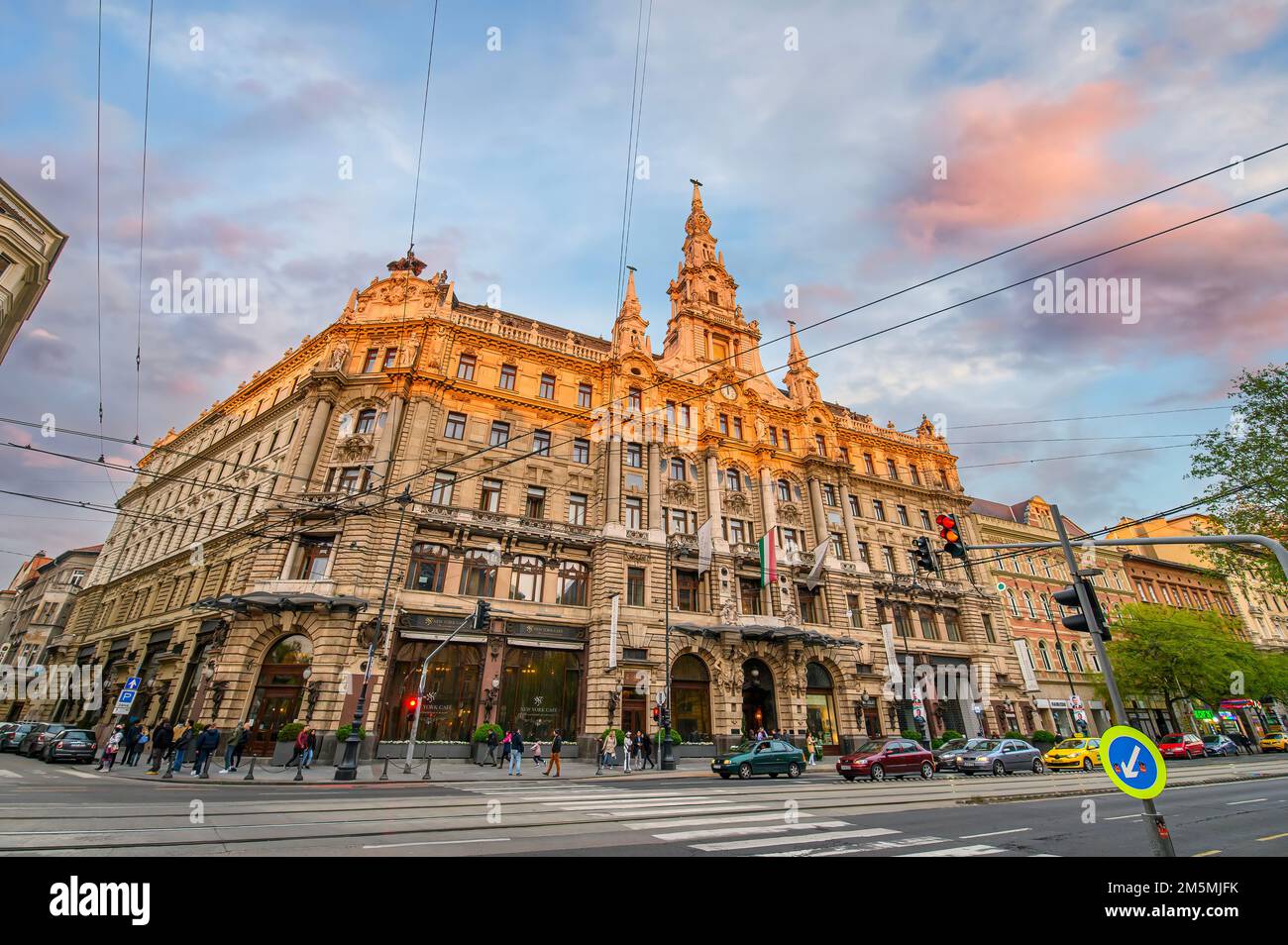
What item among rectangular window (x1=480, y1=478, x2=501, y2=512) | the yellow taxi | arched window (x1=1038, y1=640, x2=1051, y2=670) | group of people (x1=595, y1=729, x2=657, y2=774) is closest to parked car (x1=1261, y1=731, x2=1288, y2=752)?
arched window (x1=1038, y1=640, x2=1051, y2=670)

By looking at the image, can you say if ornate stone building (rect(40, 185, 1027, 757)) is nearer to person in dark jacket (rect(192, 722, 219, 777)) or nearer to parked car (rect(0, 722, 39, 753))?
parked car (rect(0, 722, 39, 753))

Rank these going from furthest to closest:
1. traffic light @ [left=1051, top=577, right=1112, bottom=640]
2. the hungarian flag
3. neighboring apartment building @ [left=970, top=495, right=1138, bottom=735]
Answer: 1. neighboring apartment building @ [left=970, top=495, right=1138, bottom=735]
2. the hungarian flag
3. traffic light @ [left=1051, top=577, right=1112, bottom=640]

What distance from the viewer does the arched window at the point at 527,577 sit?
3107cm

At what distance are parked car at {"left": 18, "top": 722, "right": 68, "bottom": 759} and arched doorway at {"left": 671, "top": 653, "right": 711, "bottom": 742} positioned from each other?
96.3ft

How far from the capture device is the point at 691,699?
3241 centimetres

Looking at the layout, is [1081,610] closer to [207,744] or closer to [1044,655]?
[207,744]

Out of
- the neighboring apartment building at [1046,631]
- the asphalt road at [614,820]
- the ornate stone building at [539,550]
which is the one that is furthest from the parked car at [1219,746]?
the asphalt road at [614,820]

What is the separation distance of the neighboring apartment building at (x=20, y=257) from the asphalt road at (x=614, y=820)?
19.5 m

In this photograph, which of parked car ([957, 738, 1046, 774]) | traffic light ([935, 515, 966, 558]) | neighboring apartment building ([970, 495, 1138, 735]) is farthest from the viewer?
neighboring apartment building ([970, 495, 1138, 735])

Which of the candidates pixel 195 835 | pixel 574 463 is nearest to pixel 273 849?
pixel 195 835

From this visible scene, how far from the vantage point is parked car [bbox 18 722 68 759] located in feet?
86.3

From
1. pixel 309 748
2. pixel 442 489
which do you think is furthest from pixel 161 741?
pixel 442 489
